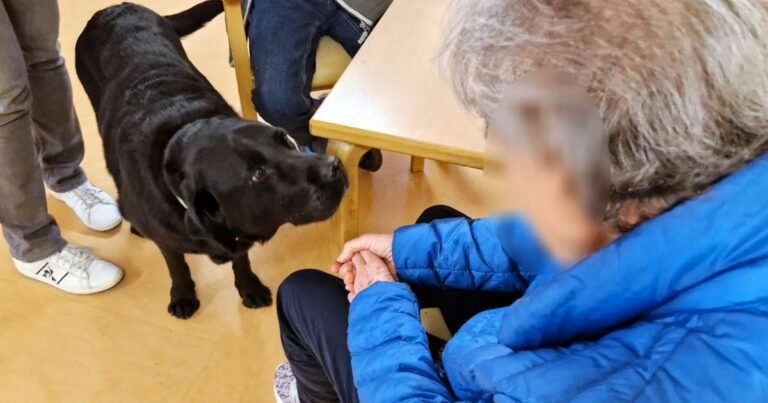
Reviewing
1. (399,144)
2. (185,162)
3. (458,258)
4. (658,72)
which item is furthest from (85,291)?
(658,72)

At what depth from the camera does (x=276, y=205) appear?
50.1 inches

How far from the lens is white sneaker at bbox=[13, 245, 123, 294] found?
5.25ft

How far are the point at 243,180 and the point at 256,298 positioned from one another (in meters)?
0.50

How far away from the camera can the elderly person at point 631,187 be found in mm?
497

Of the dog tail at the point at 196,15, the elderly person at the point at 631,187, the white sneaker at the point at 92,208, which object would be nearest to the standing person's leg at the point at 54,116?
the white sneaker at the point at 92,208

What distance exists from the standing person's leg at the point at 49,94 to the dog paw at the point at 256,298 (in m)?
0.62

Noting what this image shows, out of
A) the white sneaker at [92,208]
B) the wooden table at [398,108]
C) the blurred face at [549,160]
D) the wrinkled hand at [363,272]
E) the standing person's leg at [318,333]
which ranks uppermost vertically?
the blurred face at [549,160]

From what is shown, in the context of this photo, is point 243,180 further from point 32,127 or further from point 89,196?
point 89,196

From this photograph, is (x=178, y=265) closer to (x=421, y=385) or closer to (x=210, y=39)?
(x=421, y=385)

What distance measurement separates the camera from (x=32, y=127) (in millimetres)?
1536

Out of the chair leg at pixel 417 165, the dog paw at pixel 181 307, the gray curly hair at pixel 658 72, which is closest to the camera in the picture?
the gray curly hair at pixel 658 72

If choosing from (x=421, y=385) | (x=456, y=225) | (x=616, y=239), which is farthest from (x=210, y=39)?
(x=616, y=239)

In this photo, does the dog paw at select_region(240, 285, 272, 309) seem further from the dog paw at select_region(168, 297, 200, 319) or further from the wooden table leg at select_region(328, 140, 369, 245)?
the wooden table leg at select_region(328, 140, 369, 245)

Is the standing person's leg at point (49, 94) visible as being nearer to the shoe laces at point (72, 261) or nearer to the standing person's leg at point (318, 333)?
the shoe laces at point (72, 261)
